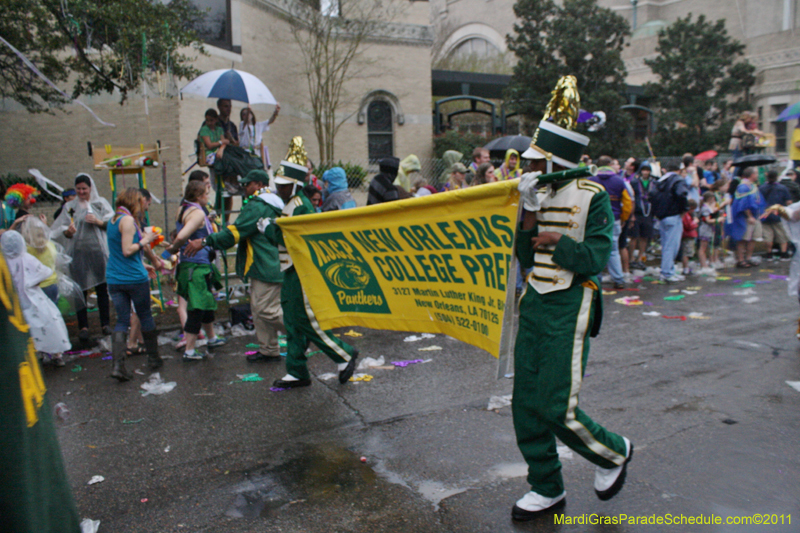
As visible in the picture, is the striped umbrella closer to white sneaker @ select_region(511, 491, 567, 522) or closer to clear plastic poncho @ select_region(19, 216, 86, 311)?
clear plastic poncho @ select_region(19, 216, 86, 311)

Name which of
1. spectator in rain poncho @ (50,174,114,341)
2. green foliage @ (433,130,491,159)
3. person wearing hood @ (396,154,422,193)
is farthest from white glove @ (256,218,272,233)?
green foliage @ (433,130,491,159)

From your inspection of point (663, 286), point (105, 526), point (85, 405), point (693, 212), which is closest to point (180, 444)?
point (105, 526)

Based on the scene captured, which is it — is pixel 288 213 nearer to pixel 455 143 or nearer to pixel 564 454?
pixel 564 454

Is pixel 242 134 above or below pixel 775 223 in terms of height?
above

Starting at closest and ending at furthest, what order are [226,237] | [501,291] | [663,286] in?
[501,291] < [226,237] < [663,286]

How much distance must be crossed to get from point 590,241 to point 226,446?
114 inches

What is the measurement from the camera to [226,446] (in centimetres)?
437

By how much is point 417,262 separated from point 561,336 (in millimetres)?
1196

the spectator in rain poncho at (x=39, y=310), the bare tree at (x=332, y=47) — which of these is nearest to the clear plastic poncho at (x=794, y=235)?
the spectator in rain poncho at (x=39, y=310)

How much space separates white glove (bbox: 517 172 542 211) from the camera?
3.10m

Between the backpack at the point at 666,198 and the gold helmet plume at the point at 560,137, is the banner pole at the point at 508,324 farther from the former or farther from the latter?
the backpack at the point at 666,198

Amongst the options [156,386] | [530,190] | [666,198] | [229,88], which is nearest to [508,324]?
[530,190]

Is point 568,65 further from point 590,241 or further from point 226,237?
point 590,241

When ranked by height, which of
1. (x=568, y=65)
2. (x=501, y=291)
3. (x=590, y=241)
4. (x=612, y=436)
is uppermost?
(x=568, y=65)
